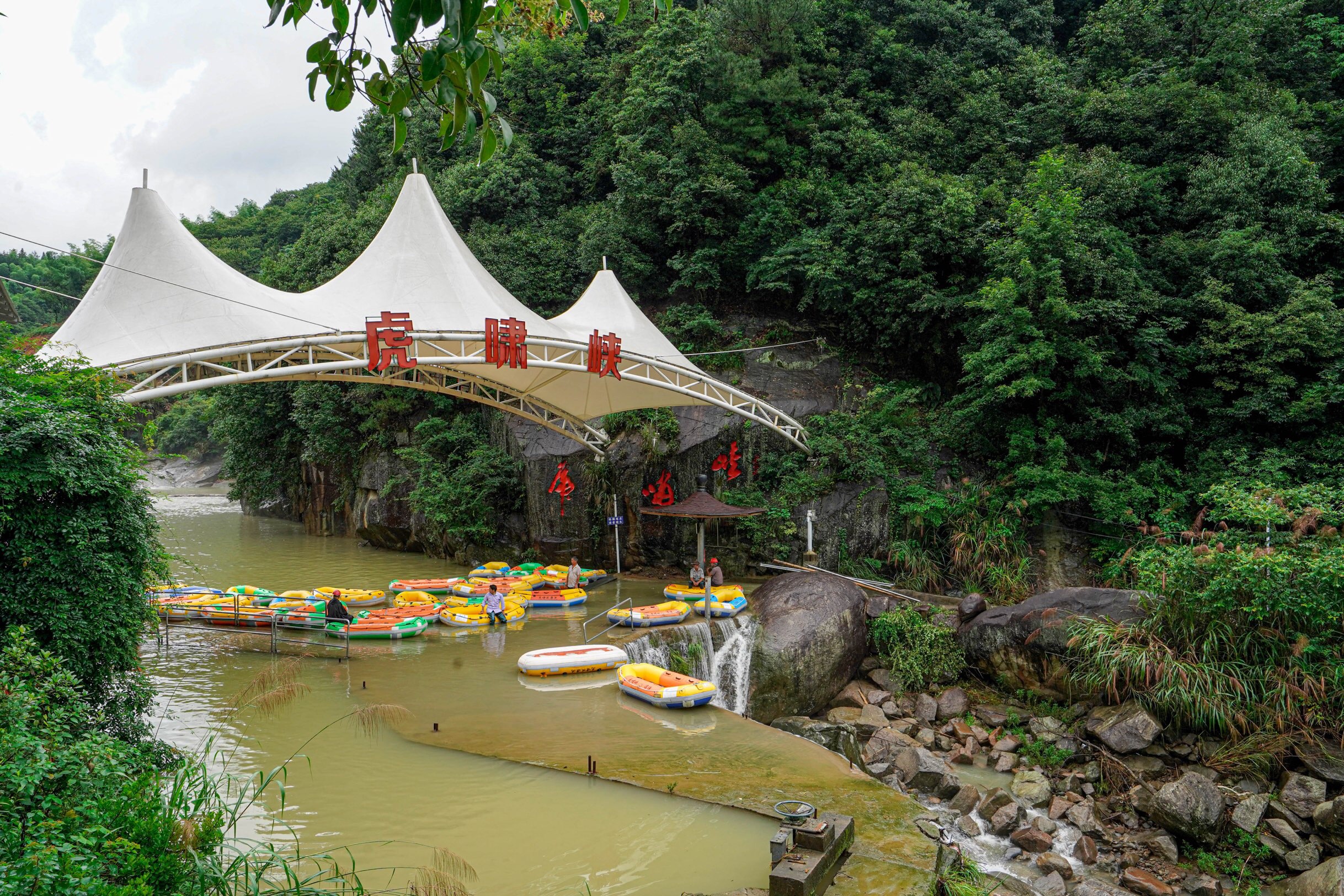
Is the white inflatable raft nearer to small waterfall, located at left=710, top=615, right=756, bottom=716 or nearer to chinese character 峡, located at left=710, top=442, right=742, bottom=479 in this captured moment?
small waterfall, located at left=710, top=615, right=756, bottom=716

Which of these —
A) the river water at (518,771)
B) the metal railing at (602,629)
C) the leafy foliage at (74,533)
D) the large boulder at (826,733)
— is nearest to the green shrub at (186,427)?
the river water at (518,771)

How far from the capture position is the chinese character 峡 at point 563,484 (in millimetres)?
21422

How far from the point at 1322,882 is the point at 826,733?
19.3 ft

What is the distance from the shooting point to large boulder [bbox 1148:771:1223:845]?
9.37 meters

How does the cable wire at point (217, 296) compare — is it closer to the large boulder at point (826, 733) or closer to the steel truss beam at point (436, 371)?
the steel truss beam at point (436, 371)

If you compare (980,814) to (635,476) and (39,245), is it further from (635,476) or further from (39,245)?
(39,245)

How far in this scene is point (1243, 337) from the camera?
1625cm

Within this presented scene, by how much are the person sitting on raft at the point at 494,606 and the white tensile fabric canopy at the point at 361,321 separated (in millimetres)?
4691

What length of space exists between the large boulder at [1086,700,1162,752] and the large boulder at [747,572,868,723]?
4.03 metres

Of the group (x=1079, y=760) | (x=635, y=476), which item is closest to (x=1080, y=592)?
(x=1079, y=760)

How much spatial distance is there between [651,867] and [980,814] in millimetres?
5093

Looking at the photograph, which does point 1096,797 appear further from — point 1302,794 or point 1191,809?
point 1302,794

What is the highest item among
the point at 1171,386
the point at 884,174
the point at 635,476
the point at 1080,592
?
the point at 884,174

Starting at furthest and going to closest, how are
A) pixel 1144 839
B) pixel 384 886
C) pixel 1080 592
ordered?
1. pixel 1080 592
2. pixel 1144 839
3. pixel 384 886
